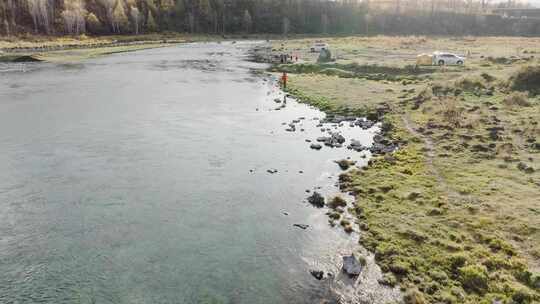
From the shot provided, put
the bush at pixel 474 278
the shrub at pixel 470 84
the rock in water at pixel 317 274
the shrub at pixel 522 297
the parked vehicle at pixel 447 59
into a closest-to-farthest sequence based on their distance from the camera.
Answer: the shrub at pixel 522 297
the bush at pixel 474 278
the rock in water at pixel 317 274
the shrub at pixel 470 84
the parked vehicle at pixel 447 59

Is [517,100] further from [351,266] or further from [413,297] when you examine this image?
[413,297]

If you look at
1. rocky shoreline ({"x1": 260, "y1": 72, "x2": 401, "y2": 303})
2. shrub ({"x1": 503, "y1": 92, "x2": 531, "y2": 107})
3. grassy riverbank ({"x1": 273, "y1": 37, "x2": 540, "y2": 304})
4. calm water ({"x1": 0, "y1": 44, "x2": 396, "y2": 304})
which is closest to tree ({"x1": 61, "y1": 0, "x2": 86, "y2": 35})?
calm water ({"x1": 0, "y1": 44, "x2": 396, "y2": 304})

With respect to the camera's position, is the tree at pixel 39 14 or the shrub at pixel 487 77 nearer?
the shrub at pixel 487 77

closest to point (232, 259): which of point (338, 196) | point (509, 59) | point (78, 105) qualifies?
point (338, 196)

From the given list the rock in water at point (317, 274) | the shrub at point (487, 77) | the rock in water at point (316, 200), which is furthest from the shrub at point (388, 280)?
the shrub at point (487, 77)

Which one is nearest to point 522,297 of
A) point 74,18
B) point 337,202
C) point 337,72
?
point 337,202

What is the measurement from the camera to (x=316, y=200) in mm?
25172

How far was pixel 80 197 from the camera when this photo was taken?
1005 inches

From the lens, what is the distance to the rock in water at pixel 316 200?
Result: 2495 centimetres

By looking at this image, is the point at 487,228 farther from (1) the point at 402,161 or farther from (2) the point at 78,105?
(2) the point at 78,105

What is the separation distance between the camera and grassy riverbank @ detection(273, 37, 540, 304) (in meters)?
17.5

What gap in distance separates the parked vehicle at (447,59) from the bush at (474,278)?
65416 millimetres

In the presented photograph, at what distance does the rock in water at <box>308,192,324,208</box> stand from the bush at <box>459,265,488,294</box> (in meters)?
9.36

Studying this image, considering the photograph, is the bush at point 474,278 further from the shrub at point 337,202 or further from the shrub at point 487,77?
the shrub at point 487,77
